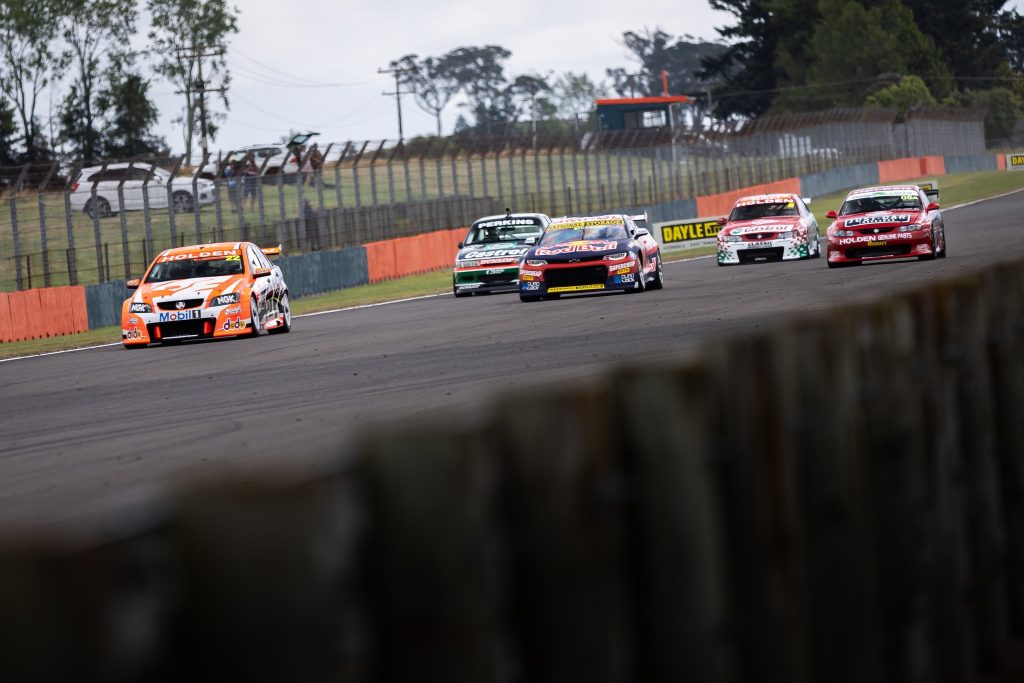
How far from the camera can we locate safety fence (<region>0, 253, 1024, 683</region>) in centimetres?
244

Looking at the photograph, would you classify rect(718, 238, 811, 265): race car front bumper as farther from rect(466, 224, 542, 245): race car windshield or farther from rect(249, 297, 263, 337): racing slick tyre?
rect(249, 297, 263, 337): racing slick tyre

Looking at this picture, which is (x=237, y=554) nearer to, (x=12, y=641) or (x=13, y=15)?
(x=12, y=641)

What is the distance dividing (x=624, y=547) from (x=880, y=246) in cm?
2590

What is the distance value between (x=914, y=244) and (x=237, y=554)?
26762 millimetres

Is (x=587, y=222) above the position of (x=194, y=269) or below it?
above

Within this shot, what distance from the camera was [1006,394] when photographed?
5.36 meters

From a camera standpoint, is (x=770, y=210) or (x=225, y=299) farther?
(x=770, y=210)

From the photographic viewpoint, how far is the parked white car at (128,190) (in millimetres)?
33219

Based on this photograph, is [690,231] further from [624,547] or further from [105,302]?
[624,547]

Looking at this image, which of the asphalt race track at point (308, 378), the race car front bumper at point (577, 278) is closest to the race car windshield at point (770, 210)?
the asphalt race track at point (308, 378)

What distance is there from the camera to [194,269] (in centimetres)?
2341

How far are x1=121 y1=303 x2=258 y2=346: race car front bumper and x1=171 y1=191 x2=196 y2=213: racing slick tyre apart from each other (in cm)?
1422

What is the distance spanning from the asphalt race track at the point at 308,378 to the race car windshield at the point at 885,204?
1.27m

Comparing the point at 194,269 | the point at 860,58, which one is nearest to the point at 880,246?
the point at 194,269
